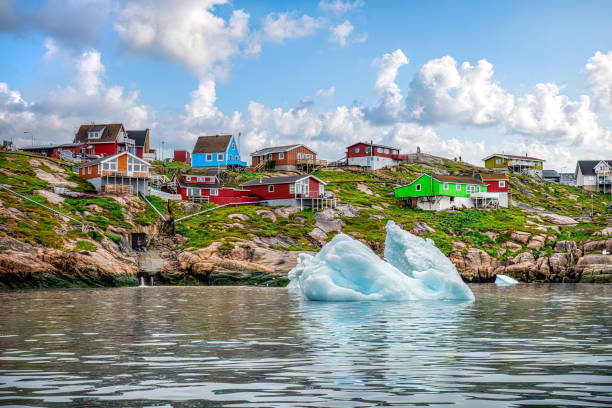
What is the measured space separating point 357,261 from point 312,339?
1515 centimetres

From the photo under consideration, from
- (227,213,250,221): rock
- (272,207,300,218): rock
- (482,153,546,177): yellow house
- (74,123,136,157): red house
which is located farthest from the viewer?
(482,153,546,177): yellow house

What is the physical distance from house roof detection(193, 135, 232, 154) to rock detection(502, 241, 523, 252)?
57696 millimetres

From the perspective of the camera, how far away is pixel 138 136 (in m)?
115

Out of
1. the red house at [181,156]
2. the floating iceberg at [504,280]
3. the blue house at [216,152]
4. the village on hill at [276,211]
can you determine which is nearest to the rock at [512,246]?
the village on hill at [276,211]

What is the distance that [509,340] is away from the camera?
17062 millimetres

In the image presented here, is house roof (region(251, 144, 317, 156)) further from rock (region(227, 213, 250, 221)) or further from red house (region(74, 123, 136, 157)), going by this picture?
rock (region(227, 213, 250, 221))

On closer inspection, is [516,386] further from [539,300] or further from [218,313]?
[539,300]

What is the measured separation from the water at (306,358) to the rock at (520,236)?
44.2 metres

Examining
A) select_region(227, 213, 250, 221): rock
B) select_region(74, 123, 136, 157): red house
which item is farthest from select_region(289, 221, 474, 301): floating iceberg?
select_region(74, 123, 136, 157): red house

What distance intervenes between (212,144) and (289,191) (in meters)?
33.2

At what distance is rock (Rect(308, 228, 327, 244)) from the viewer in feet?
223

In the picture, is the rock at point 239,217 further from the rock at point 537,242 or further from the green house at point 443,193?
the rock at point 537,242

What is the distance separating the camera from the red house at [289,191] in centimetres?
8150

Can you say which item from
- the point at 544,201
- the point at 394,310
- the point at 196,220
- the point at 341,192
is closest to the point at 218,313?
the point at 394,310
